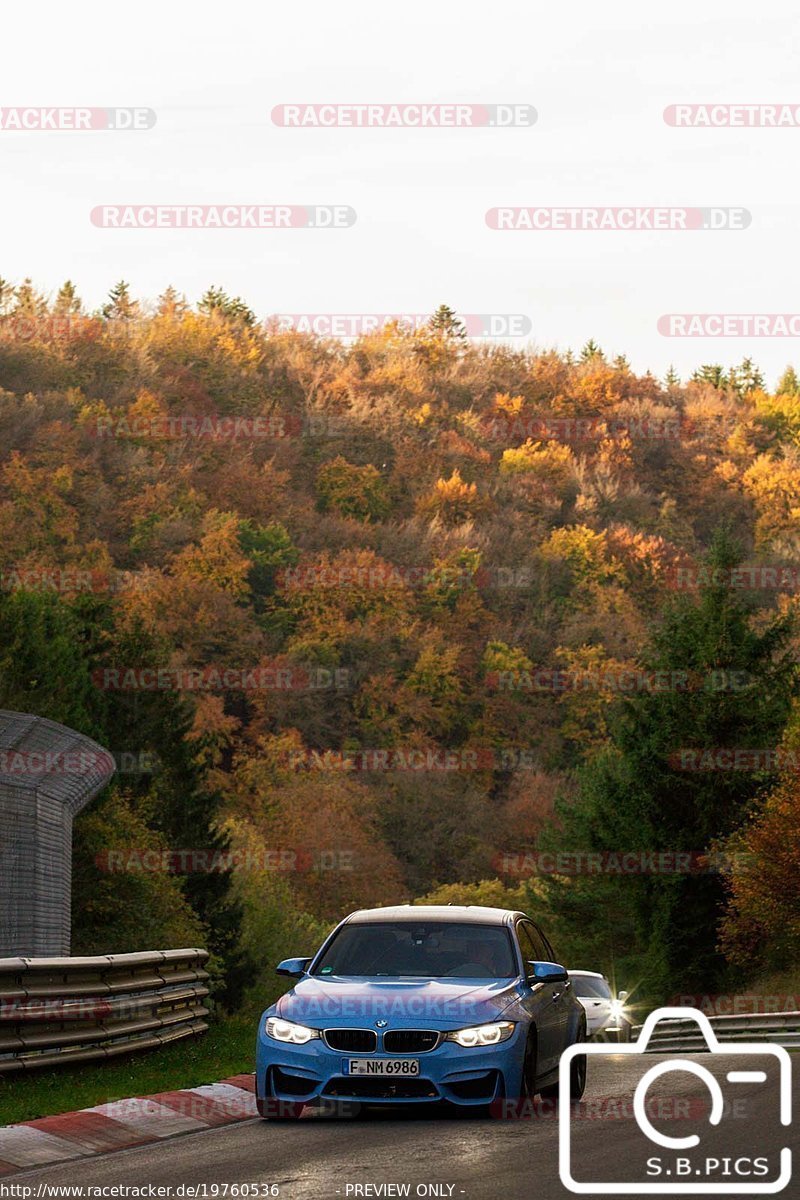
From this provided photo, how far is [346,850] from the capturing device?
93188 mm

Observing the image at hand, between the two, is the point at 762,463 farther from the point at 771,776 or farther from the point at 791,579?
the point at 771,776

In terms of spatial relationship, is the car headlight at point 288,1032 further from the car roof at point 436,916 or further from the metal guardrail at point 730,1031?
the metal guardrail at point 730,1031

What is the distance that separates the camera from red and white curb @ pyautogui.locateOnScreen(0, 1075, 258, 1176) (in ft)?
34.6

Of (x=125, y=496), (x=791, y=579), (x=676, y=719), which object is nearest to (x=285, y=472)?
(x=125, y=496)

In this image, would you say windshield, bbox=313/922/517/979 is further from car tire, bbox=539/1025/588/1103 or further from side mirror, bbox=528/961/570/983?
car tire, bbox=539/1025/588/1103

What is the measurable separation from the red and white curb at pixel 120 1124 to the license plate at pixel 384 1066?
3.86ft

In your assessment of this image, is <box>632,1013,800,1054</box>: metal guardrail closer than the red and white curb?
No

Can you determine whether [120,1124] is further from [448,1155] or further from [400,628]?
[400,628]

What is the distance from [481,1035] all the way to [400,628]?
10447 centimetres

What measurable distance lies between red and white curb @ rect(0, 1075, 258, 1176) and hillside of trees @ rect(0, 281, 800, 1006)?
99.6 ft

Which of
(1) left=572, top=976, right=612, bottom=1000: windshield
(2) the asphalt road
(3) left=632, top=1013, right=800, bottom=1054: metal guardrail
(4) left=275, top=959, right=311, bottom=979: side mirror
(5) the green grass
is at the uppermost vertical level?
(4) left=275, top=959, right=311, bottom=979: side mirror

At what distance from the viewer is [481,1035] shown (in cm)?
1184

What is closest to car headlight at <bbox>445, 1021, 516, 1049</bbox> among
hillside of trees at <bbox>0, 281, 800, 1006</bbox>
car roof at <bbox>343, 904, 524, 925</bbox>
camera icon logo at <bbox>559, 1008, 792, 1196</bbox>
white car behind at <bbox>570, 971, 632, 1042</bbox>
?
camera icon logo at <bbox>559, 1008, 792, 1196</bbox>

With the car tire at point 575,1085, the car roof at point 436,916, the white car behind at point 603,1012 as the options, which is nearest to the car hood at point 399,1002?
the car roof at point 436,916
